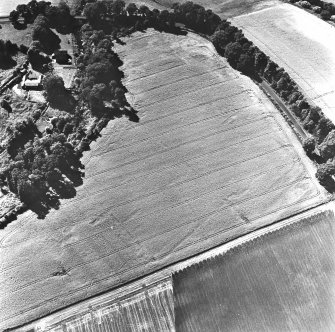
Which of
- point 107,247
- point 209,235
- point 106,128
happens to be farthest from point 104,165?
point 209,235

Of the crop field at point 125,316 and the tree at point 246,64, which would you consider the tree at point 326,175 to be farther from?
the crop field at point 125,316

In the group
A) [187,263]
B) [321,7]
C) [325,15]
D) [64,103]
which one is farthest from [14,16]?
[321,7]

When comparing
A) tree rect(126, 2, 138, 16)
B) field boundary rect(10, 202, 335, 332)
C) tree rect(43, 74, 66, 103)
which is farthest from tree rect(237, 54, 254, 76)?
tree rect(43, 74, 66, 103)

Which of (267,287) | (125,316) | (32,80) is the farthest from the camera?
(32,80)

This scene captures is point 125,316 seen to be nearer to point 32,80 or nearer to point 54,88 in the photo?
point 54,88

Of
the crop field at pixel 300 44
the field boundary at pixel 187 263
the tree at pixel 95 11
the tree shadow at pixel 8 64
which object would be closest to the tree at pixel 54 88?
the tree shadow at pixel 8 64

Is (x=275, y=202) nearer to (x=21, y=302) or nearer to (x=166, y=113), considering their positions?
(x=166, y=113)

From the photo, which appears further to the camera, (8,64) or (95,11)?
(95,11)
